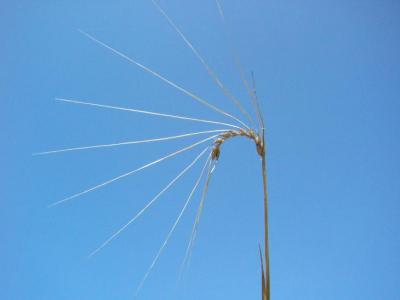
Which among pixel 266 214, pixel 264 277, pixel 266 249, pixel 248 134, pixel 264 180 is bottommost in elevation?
pixel 264 277

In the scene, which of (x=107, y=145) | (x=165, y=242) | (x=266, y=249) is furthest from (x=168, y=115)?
(x=266, y=249)

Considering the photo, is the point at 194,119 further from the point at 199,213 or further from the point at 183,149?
the point at 199,213

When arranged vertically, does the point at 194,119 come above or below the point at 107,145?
above

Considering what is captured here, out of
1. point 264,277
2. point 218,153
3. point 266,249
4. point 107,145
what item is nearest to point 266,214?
point 266,249

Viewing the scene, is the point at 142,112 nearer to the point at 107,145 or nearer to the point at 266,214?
the point at 107,145

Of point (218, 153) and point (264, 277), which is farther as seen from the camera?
point (218, 153)

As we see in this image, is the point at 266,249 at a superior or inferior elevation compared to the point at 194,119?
inferior

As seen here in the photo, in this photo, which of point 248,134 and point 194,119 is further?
point 248,134

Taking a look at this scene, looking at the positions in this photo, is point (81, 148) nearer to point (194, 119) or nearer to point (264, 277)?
point (194, 119)
